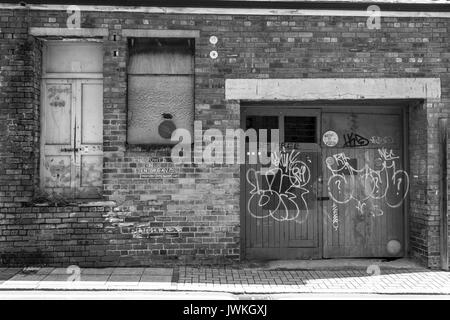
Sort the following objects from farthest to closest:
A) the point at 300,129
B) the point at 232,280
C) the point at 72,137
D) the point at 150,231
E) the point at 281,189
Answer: the point at 300,129, the point at 281,189, the point at 72,137, the point at 150,231, the point at 232,280

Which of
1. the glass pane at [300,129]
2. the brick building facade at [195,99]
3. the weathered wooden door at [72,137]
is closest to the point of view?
the brick building facade at [195,99]

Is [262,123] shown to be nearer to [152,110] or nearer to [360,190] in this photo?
[152,110]

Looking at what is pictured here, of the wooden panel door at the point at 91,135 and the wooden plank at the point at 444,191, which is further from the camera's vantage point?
the wooden panel door at the point at 91,135

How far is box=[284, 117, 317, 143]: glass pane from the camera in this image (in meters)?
8.09

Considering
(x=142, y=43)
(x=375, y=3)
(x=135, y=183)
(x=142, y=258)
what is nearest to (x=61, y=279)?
(x=142, y=258)

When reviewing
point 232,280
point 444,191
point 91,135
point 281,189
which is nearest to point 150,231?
point 232,280

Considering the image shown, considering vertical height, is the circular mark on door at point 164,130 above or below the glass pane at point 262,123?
below

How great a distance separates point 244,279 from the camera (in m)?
6.81

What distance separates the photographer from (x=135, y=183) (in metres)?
7.39

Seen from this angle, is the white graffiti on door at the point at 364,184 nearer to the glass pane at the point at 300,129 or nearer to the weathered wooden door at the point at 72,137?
the glass pane at the point at 300,129

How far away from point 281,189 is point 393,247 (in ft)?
7.18

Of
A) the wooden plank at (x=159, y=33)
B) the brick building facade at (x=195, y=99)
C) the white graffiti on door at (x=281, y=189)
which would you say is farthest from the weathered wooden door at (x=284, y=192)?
the wooden plank at (x=159, y=33)

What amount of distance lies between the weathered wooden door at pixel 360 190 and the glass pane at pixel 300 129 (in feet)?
0.65

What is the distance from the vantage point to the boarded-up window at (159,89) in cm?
749
